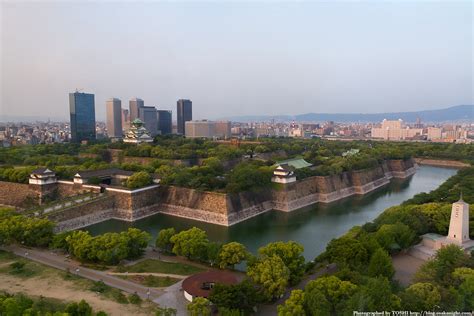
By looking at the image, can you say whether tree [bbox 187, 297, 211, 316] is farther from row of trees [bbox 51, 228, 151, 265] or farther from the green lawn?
row of trees [bbox 51, 228, 151, 265]

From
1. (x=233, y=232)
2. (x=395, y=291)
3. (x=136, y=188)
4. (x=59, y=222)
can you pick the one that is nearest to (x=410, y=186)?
(x=233, y=232)

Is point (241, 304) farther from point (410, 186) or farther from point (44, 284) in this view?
point (410, 186)

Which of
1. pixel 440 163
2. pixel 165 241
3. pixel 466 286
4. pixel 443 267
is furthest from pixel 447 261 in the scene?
pixel 440 163

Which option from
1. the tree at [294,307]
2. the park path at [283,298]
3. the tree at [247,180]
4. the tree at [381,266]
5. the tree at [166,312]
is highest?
the tree at [247,180]

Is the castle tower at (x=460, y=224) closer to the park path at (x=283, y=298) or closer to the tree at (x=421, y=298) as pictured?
the park path at (x=283, y=298)

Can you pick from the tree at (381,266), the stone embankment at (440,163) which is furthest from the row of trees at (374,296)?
the stone embankment at (440,163)

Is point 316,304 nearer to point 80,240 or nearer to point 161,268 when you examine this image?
point 161,268
